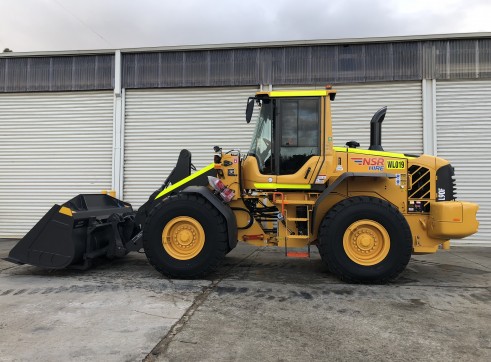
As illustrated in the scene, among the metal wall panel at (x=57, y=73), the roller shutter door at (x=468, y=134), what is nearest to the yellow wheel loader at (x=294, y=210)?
the roller shutter door at (x=468, y=134)

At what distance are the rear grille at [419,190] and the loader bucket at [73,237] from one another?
4.79 m

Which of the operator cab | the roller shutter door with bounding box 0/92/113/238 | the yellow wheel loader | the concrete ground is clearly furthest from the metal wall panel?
the operator cab

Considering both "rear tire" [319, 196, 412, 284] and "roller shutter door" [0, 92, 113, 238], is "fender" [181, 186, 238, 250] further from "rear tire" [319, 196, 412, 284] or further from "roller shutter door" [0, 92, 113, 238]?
"roller shutter door" [0, 92, 113, 238]

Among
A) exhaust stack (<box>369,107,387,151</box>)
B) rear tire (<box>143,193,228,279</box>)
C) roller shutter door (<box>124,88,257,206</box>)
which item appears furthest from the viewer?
roller shutter door (<box>124,88,257,206</box>)

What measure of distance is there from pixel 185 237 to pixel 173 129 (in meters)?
5.82

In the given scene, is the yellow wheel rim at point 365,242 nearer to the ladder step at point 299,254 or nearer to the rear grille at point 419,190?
the ladder step at point 299,254

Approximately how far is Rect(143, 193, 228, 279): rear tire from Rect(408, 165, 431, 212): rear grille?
301 cm

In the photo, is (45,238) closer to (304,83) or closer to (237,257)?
(237,257)

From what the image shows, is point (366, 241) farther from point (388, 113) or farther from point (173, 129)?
point (173, 129)

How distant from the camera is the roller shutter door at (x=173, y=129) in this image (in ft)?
35.4

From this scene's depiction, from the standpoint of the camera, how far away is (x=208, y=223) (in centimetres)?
567

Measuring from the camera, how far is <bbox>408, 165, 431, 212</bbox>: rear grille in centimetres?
597

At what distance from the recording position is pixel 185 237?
575 cm

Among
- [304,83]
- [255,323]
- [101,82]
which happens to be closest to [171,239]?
[255,323]
